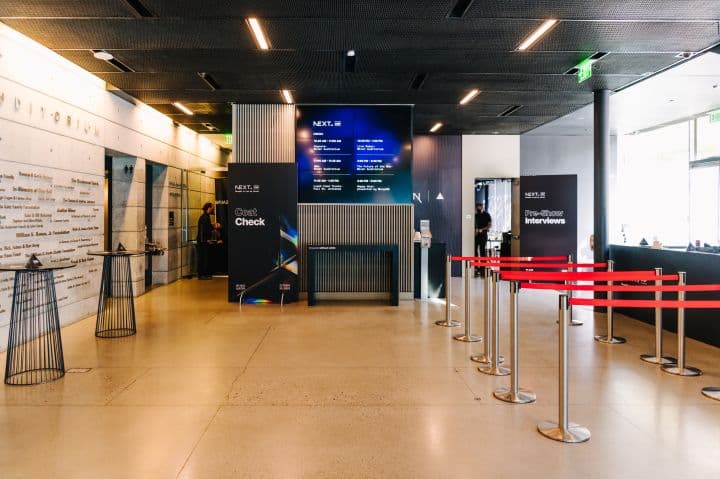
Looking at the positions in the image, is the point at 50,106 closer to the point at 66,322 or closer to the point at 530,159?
the point at 66,322

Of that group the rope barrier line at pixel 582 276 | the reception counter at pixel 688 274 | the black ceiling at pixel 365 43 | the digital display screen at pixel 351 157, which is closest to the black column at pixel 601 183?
the reception counter at pixel 688 274

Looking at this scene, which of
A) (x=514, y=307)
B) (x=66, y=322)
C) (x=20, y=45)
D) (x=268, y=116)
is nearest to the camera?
(x=514, y=307)

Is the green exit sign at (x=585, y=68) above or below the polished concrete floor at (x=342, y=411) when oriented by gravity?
above

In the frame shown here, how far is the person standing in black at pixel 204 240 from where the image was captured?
455 inches

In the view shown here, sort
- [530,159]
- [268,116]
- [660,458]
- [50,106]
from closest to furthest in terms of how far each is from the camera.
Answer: [660,458] → [50,106] → [268,116] → [530,159]

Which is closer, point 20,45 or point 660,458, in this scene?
point 660,458

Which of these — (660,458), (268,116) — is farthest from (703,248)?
(268,116)

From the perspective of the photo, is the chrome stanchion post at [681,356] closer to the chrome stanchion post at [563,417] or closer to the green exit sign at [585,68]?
the chrome stanchion post at [563,417]

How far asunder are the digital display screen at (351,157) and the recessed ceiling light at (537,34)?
9.66 feet

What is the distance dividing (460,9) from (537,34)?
1.15m

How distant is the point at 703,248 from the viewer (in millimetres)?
6160

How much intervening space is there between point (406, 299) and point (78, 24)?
596cm

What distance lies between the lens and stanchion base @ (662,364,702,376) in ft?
14.8

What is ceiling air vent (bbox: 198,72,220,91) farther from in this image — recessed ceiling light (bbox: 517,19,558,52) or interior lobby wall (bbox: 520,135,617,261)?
interior lobby wall (bbox: 520,135,617,261)
